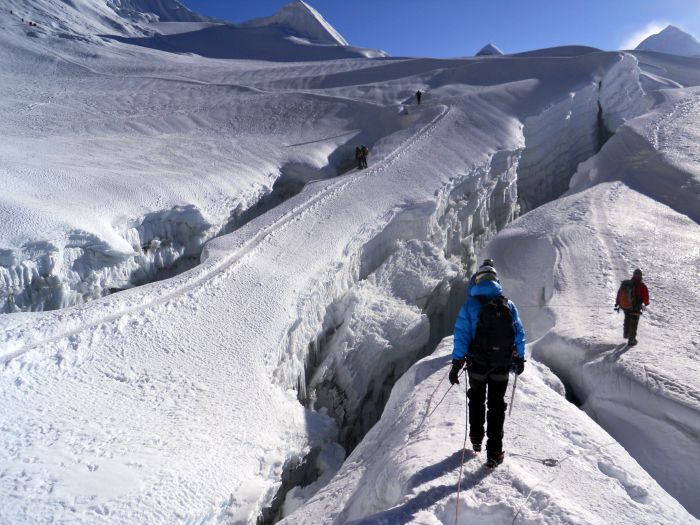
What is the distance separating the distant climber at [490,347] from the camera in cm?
382

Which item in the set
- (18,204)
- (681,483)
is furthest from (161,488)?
(18,204)

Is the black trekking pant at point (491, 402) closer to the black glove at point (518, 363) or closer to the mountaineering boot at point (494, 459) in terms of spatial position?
the mountaineering boot at point (494, 459)

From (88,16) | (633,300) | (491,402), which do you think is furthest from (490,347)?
(88,16)

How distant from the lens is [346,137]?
21312mm

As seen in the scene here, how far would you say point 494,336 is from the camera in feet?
12.5

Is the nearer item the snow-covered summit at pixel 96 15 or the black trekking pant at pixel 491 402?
the black trekking pant at pixel 491 402

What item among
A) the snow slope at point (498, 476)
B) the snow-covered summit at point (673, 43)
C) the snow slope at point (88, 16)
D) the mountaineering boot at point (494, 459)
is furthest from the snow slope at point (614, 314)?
the snow-covered summit at point (673, 43)

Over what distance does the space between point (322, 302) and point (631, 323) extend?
5.76 m

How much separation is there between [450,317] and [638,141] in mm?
10155

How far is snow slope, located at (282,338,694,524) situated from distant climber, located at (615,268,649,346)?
2433 mm

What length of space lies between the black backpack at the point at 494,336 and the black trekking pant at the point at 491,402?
0.40 feet

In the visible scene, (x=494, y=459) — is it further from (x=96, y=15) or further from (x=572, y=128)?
(x=96, y=15)

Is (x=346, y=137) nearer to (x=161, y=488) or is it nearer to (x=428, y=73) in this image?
(x=428, y=73)

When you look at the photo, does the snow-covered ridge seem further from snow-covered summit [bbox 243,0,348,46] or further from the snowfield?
snow-covered summit [bbox 243,0,348,46]
